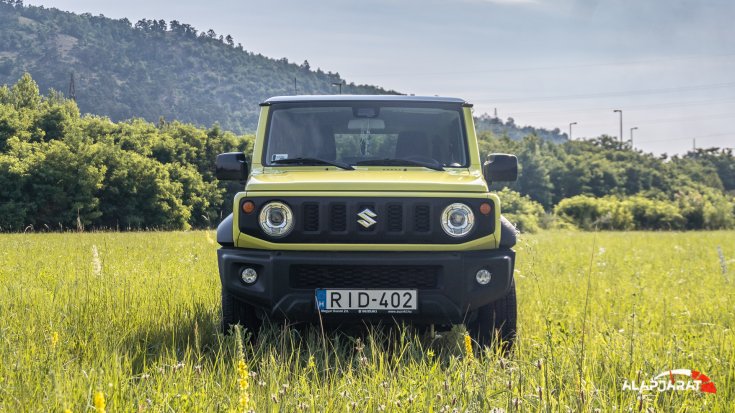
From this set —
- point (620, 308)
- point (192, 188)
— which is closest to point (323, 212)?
point (620, 308)

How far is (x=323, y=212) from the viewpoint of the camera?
4.48 meters

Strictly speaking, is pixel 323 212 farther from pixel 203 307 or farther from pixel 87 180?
pixel 87 180

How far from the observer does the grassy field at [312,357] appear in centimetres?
316

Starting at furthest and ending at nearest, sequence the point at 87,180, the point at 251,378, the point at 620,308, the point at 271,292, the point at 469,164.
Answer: the point at 87,180 < the point at 620,308 < the point at 469,164 < the point at 271,292 < the point at 251,378

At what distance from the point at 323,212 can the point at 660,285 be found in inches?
250

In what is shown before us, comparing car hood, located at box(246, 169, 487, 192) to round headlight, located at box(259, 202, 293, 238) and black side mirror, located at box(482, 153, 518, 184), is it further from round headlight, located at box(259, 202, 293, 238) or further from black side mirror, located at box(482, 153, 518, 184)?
black side mirror, located at box(482, 153, 518, 184)

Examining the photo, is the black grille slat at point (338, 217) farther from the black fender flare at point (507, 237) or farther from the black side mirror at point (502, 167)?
the black side mirror at point (502, 167)

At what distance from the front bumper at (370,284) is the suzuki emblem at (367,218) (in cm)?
18

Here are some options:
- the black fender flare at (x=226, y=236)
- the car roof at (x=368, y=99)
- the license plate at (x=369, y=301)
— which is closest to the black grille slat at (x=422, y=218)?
the license plate at (x=369, y=301)

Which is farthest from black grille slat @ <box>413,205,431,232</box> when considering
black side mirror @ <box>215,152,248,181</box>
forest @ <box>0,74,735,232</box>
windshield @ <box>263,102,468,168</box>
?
forest @ <box>0,74,735,232</box>

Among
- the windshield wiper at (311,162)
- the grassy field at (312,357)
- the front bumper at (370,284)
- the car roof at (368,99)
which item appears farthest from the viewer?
the car roof at (368,99)

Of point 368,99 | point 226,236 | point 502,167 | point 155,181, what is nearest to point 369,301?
point 226,236

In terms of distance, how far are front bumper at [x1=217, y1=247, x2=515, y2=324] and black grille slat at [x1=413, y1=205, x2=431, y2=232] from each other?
159mm

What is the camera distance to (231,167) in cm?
540
